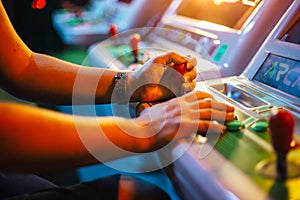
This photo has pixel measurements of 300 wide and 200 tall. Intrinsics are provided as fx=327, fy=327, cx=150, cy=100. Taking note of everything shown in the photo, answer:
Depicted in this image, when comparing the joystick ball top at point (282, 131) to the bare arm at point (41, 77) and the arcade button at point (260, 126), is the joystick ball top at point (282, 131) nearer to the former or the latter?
the arcade button at point (260, 126)

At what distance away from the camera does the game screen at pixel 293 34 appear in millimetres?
938

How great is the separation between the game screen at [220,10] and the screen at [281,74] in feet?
0.88

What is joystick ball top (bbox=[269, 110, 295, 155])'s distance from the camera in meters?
0.55

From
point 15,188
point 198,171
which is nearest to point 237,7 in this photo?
point 198,171

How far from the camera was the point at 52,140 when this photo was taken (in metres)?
0.55

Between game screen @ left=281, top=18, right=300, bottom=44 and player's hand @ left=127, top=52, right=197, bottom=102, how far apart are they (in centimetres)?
29

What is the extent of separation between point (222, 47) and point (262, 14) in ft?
0.55

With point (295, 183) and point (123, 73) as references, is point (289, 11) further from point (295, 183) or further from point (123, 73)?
point (295, 183)

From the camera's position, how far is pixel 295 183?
0.51 metres

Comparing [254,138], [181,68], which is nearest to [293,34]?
[181,68]

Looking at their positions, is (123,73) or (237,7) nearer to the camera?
(123,73)

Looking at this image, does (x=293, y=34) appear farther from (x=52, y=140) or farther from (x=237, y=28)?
(x=52, y=140)

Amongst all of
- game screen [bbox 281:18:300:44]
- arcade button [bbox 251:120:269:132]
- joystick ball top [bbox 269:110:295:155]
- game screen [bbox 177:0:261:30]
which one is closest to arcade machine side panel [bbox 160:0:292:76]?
game screen [bbox 177:0:261:30]

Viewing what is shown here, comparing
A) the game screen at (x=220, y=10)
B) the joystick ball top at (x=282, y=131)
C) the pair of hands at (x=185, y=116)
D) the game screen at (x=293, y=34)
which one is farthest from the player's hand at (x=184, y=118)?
the game screen at (x=220, y=10)
